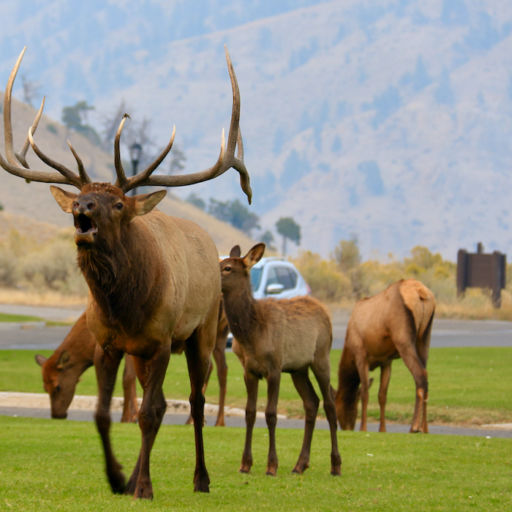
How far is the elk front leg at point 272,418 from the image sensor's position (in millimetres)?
9078

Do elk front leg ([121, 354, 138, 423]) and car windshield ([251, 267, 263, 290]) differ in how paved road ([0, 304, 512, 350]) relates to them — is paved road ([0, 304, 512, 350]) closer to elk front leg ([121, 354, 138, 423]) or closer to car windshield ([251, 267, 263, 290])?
car windshield ([251, 267, 263, 290])

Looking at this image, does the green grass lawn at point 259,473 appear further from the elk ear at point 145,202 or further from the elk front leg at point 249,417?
the elk ear at point 145,202

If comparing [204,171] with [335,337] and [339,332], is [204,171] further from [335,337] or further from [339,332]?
[339,332]

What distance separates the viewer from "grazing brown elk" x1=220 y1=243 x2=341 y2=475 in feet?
31.2

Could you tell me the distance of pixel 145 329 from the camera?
24.2ft

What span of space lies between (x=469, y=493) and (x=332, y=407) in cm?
201

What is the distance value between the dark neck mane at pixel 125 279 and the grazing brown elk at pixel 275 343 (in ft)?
7.72

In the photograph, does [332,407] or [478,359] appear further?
[478,359]

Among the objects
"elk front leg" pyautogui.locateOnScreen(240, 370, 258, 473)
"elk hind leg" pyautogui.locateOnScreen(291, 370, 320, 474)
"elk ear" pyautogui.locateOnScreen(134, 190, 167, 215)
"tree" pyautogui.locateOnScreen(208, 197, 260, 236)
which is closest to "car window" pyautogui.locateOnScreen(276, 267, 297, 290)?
"elk hind leg" pyautogui.locateOnScreen(291, 370, 320, 474)

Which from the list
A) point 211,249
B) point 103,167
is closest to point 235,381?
point 211,249

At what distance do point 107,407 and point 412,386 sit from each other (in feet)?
38.1

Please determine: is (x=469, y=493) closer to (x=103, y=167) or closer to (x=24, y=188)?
(x=24, y=188)

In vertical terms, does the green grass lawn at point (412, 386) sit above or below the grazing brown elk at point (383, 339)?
below

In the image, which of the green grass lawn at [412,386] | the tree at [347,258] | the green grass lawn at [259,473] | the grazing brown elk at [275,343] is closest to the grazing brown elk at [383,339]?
the green grass lawn at [412,386]
